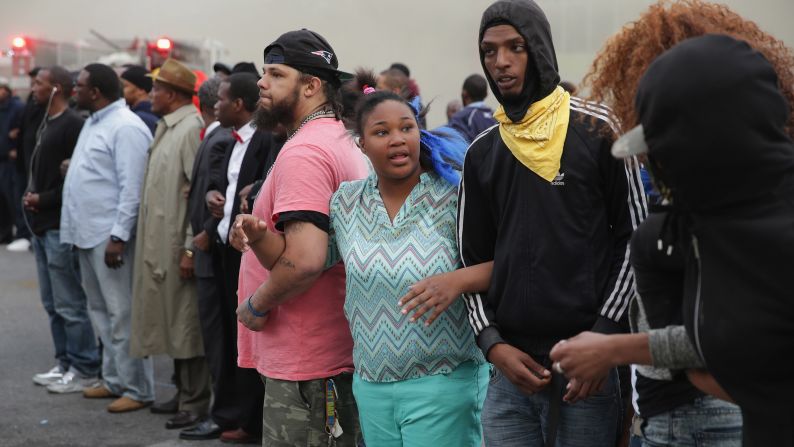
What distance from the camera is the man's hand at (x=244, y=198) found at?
536cm

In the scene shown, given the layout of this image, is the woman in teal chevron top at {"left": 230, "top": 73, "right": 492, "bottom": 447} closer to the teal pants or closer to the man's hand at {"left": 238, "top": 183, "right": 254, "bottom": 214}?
the teal pants

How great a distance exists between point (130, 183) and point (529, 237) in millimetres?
4502

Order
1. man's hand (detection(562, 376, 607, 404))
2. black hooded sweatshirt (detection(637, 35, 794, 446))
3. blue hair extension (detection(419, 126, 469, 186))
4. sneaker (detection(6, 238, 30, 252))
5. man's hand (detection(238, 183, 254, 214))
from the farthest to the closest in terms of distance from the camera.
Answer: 1. sneaker (detection(6, 238, 30, 252))
2. man's hand (detection(238, 183, 254, 214))
3. blue hair extension (detection(419, 126, 469, 186))
4. man's hand (detection(562, 376, 607, 404))
5. black hooded sweatshirt (detection(637, 35, 794, 446))

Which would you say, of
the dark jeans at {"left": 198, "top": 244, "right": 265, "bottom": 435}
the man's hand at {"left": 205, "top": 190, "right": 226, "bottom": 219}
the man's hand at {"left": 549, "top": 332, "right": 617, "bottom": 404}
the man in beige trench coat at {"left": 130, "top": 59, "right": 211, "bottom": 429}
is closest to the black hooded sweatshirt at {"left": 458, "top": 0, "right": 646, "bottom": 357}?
the man's hand at {"left": 549, "top": 332, "right": 617, "bottom": 404}

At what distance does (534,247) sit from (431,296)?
15.3 inches

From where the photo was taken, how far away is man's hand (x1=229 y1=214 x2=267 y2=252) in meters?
3.46

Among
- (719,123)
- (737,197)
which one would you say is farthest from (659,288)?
(719,123)

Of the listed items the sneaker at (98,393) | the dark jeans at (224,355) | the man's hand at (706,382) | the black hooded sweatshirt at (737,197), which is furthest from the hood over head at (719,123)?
the sneaker at (98,393)

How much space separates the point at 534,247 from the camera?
9.95 ft

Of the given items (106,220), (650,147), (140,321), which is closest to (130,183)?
(106,220)

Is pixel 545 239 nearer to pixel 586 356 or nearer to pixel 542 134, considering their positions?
pixel 542 134

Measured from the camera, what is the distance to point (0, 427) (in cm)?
661

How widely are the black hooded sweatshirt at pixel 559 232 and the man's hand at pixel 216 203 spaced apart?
314 cm

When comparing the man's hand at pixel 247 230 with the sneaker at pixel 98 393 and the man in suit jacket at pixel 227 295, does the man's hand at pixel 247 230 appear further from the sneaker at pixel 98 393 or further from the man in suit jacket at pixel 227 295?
the sneaker at pixel 98 393
